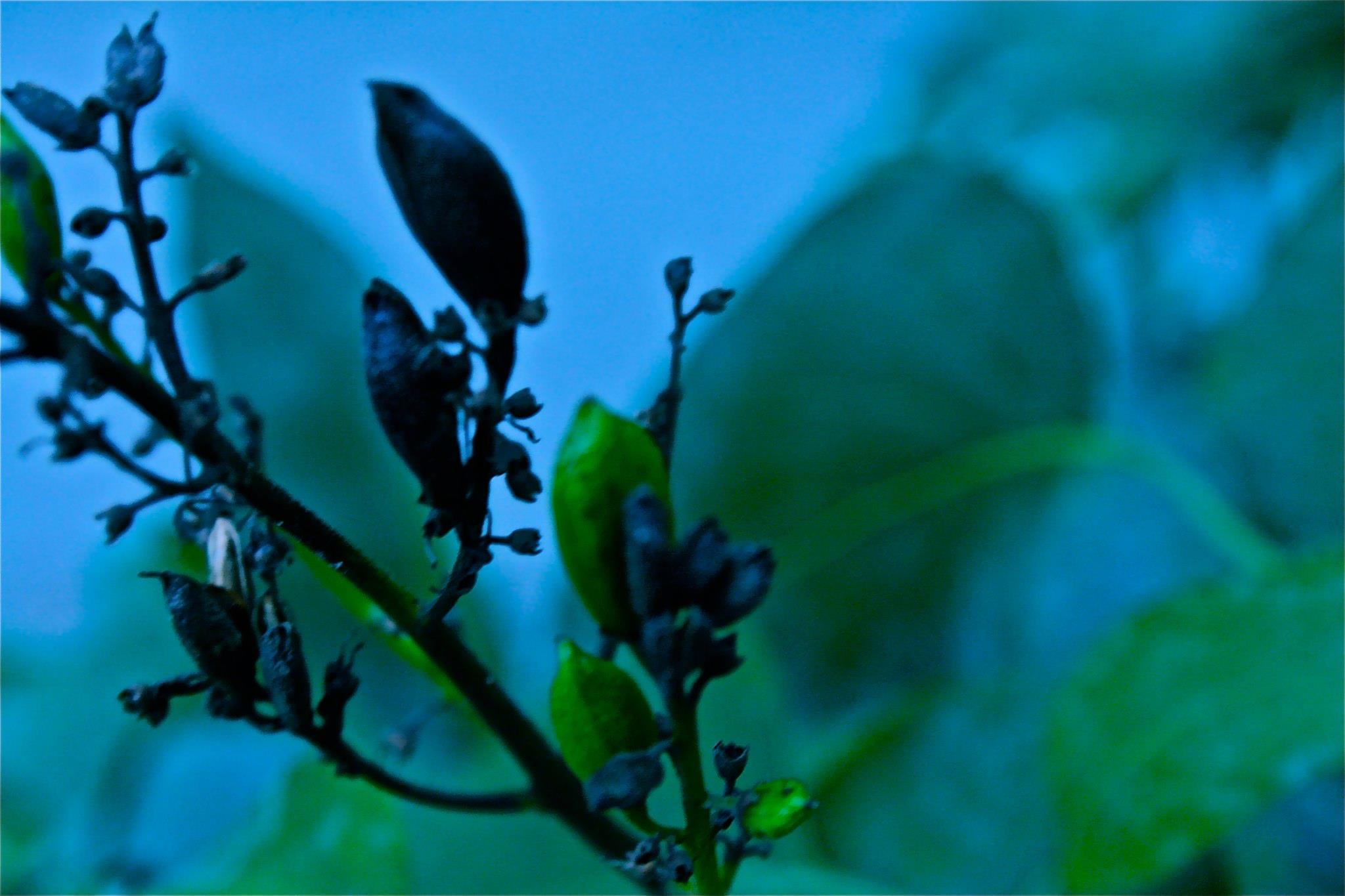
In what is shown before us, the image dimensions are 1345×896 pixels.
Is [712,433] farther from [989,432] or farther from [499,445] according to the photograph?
[499,445]

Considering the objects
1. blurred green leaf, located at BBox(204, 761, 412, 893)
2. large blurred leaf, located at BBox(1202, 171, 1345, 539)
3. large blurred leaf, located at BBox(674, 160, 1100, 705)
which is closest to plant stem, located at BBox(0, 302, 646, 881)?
blurred green leaf, located at BBox(204, 761, 412, 893)

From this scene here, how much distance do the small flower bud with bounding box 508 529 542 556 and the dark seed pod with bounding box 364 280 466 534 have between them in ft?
0.05

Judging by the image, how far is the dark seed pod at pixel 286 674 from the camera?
198 mm

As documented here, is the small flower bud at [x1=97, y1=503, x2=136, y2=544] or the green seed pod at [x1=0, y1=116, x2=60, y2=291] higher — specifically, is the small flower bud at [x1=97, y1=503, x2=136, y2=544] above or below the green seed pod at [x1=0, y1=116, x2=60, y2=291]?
below

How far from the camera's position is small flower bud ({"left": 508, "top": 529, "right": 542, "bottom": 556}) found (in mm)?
202

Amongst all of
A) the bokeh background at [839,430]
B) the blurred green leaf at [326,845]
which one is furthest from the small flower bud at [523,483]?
the blurred green leaf at [326,845]

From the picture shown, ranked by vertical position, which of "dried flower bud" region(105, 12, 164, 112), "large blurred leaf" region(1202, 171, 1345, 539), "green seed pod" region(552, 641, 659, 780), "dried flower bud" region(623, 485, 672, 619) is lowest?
"green seed pod" region(552, 641, 659, 780)

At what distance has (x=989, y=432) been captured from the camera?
0.57 metres

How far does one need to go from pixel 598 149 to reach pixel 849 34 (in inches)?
7.5

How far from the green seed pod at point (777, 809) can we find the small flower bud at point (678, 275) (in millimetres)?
94

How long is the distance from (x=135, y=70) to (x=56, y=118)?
0.05ft

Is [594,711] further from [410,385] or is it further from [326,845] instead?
[326,845]

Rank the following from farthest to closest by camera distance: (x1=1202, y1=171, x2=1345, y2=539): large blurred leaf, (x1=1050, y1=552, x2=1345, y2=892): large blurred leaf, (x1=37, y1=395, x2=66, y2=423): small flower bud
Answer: (x1=1202, y1=171, x2=1345, y2=539): large blurred leaf, (x1=1050, y1=552, x2=1345, y2=892): large blurred leaf, (x1=37, y1=395, x2=66, y2=423): small flower bud

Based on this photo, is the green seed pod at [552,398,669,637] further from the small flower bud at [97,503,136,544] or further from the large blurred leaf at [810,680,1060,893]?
the large blurred leaf at [810,680,1060,893]
